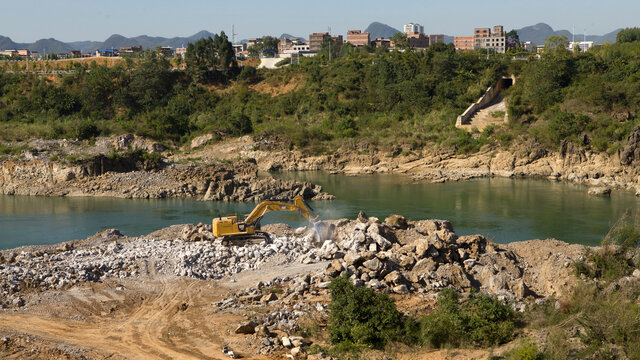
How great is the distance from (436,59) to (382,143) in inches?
425

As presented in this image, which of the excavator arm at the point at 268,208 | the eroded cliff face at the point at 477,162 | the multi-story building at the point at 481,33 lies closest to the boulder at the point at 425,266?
the excavator arm at the point at 268,208

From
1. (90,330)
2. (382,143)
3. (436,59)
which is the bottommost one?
(90,330)

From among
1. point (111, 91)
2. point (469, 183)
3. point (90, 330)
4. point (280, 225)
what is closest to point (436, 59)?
point (469, 183)

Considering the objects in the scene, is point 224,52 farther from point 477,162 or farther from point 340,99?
point 477,162

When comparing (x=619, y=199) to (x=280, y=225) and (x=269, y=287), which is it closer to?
(x=280, y=225)

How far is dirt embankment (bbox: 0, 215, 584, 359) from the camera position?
12.3 metres

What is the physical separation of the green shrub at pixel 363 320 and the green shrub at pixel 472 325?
61 cm

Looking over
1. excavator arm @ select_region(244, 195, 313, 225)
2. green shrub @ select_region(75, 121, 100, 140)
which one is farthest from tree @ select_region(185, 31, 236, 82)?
excavator arm @ select_region(244, 195, 313, 225)

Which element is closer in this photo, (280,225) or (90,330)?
(90,330)

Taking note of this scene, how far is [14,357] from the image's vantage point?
11484mm

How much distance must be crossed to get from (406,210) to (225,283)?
1360 centimetres

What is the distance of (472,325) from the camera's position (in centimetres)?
1195

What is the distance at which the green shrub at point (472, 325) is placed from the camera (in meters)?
11.8

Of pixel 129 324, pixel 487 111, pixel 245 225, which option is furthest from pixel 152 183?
pixel 487 111
